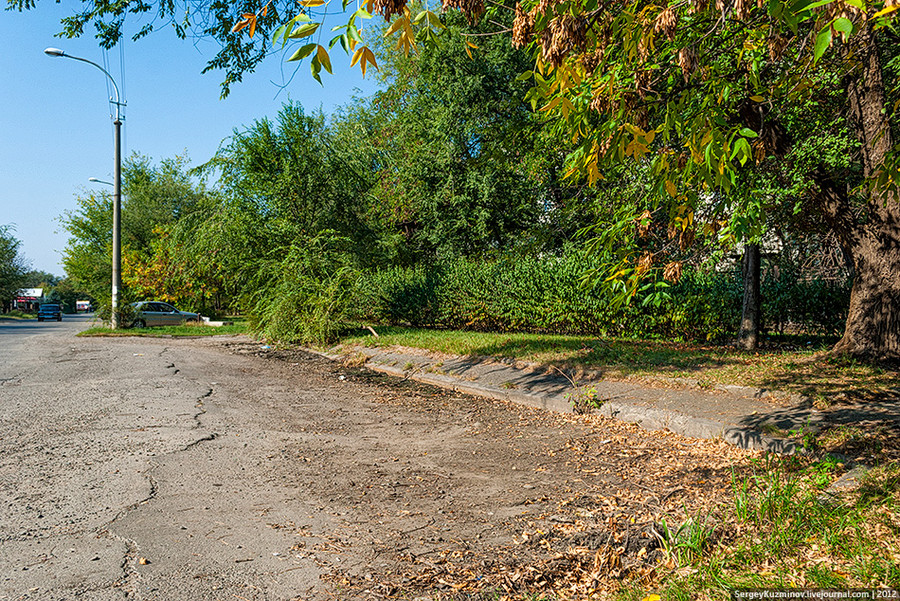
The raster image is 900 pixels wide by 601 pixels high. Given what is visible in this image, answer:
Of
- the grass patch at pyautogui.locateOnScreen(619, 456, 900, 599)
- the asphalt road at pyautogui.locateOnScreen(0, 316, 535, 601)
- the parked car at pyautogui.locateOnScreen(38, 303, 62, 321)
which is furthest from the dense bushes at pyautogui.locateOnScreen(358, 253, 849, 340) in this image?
the parked car at pyautogui.locateOnScreen(38, 303, 62, 321)

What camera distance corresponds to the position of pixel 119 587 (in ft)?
9.39

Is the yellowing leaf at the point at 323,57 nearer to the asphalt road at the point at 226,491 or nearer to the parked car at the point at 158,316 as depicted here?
the asphalt road at the point at 226,491

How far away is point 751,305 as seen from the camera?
37.4ft

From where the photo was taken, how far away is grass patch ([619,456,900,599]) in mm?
2684

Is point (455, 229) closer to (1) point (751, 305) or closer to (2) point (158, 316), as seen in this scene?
(1) point (751, 305)

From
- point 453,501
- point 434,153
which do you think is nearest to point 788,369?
point 453,501

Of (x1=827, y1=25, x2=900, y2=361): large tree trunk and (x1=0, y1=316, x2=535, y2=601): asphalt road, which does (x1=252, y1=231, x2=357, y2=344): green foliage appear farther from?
(x1=827, y1=25, x2=900, y2=361): large tree trunk

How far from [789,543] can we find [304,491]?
3.31m

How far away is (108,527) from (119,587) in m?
0.92

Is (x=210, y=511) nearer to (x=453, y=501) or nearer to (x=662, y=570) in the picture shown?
(x=453, y=501)

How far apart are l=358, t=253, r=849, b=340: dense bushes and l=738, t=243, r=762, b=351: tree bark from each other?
1.08 m

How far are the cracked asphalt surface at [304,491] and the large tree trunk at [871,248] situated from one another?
4565mm

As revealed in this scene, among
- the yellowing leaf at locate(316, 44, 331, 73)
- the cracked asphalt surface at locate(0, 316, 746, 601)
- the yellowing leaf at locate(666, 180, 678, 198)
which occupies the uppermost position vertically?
the yellowing leaf at locate(316, 44, 331, 73)

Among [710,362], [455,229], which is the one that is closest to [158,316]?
[455,229]
